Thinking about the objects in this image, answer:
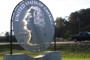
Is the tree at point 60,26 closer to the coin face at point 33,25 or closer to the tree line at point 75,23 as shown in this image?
the tree line at point 75,23

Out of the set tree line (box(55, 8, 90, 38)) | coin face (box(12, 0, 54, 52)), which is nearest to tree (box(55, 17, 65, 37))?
tree line (box(55, 8, 90, 38))

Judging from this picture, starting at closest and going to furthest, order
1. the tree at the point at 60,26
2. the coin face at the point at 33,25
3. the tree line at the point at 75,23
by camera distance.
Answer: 1. the coin face at the point at 33,25
2. the tree at the point at 60,26
3. the tree line at the point at 75,23

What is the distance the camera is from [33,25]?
1578 cm

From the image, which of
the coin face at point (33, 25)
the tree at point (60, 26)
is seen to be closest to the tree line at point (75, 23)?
the tree at point (60, 26)

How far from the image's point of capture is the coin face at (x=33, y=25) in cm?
1499

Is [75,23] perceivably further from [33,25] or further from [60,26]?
[33,25]

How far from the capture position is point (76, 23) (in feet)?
299

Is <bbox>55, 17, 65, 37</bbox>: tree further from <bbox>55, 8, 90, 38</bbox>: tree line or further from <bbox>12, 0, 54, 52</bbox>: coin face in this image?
<bbox>12, 0, 54, 52</bbox>: coin face

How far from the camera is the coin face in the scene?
15.0 metres

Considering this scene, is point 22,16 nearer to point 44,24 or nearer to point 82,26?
point 44,24

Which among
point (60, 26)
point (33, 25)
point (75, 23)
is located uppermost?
point (75, 23)

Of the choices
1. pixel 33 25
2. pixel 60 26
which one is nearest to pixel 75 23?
pixel 60 26

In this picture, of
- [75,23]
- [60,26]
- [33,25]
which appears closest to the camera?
[33,25]

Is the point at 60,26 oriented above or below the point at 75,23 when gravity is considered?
below
